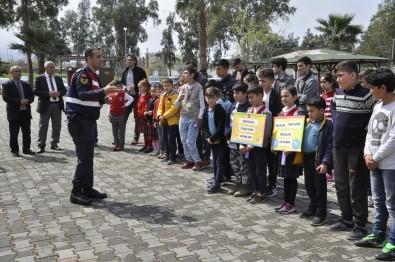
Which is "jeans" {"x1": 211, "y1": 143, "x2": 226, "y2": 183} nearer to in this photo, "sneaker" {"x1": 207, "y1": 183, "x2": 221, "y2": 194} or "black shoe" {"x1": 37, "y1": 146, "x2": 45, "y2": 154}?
"sneaker" {"x1": 207, "y1": 183, "x2": 221, "y2": 194}

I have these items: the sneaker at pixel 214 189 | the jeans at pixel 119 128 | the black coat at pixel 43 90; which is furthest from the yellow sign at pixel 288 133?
the black coat at pixel 43 90

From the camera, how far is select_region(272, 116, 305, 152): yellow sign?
4750 millimetres

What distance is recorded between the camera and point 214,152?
6211mm

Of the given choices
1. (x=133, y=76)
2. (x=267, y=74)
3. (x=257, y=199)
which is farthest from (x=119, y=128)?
(x=257, y=199)

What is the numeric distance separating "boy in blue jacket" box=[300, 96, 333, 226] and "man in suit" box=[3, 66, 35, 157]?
639 centimetres

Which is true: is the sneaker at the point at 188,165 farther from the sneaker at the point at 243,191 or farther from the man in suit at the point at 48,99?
the man in suit at the point at 48,99

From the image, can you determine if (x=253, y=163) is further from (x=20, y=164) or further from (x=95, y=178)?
(x=20, y=164)

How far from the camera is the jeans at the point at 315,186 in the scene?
4.64m

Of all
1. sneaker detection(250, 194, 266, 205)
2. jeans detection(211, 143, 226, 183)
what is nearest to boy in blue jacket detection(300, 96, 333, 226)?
sneaker detection(250, 194, 266, 205)

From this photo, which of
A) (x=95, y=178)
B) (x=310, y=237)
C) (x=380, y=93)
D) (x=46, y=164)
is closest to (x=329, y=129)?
(x=380, y=93)

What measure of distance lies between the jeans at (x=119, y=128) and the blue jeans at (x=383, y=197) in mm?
6418

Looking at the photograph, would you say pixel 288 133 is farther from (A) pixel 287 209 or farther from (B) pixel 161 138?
(B) pixel 161 138

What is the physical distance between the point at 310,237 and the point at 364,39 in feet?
228

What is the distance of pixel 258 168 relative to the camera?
5340 mm
